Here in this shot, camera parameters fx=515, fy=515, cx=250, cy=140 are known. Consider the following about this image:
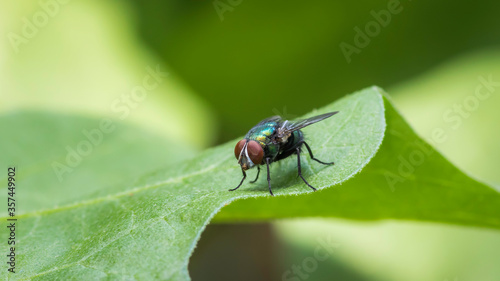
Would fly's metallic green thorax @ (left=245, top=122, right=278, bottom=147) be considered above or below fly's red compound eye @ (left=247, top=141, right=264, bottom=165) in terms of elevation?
above

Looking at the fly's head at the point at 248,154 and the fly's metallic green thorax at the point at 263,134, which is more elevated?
the fly's metallic green thorax at the point at 263,134

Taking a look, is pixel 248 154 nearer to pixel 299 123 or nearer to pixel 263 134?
pixel 263 134

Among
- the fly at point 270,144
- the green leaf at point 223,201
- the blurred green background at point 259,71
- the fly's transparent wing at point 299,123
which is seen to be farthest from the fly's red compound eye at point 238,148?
the blurred green background at point 259,71

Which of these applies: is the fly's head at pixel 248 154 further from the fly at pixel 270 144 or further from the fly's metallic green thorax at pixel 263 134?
the fly's metallic green thorax at pixel 263 134

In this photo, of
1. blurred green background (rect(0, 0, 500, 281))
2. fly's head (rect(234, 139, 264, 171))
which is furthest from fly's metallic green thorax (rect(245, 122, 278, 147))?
blurred green background (rect(0, 0, 500, 281))

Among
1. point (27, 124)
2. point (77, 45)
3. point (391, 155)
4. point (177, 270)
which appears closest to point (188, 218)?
point (177, 270)

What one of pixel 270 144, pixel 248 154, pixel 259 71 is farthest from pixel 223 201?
pixel 259 71

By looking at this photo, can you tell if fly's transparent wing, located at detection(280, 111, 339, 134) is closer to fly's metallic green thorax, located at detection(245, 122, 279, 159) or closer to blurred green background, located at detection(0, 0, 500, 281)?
fly's metallic green thorax, located at detection(245, 122, 279, 159)

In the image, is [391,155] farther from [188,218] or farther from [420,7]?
[420,7]
